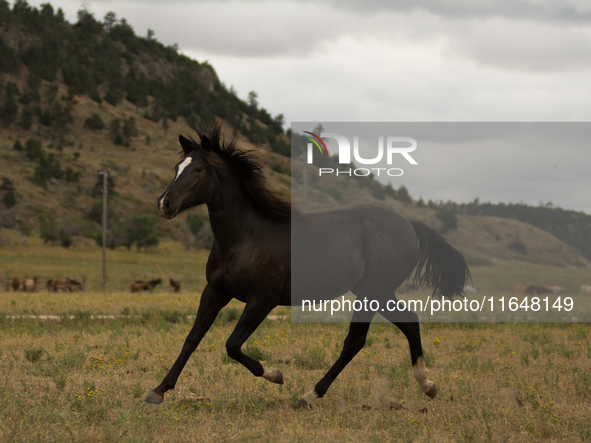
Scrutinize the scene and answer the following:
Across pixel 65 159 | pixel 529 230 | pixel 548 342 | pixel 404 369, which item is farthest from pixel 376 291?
pixel 65 159

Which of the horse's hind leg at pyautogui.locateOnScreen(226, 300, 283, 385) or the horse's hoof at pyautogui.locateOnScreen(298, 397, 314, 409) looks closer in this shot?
the horse's hind leg at pyautogui.locateOnScreen(226, 300, 283, 385)

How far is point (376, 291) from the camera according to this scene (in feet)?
23.3

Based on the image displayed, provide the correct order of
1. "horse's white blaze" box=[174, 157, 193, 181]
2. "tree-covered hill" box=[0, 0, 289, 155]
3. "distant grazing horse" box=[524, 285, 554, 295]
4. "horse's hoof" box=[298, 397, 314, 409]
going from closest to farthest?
"horse's white blaze" box=[174, 157, 193, 181], "horse's hoof" box=[298, 397, 314, 409], "distant grazing horse" box=[524, 285, 554, 295], "tree-covered hill" box=[0, 0, 289, 155]

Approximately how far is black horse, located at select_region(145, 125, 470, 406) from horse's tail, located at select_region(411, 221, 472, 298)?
0.59 metres

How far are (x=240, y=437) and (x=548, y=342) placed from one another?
7.74m

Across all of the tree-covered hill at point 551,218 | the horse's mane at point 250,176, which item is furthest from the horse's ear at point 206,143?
the tree-covered hill at point 551,218

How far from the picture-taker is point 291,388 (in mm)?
7172

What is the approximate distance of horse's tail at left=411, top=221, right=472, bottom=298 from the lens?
26.2ft

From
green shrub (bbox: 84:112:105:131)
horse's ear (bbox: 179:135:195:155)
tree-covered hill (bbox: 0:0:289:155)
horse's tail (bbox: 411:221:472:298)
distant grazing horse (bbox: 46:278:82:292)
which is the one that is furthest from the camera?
tree-covered hill (bbox: 0:0:289:155)

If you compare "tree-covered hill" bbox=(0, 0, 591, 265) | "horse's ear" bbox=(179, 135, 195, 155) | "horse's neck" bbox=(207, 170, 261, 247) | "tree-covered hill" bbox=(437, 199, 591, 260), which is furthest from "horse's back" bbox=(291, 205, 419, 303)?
"tree-covered hill" bbox=(437, 199, 591, 260)

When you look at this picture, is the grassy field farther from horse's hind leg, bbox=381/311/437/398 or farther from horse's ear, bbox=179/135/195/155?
horse's ear, bbox=179/135/195/155

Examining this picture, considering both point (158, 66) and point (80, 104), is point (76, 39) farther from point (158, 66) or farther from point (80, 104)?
point (80, 104)

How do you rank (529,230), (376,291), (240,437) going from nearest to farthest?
(240,437) → (376,291) → (529,230)

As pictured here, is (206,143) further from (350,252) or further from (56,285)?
(56,285)
